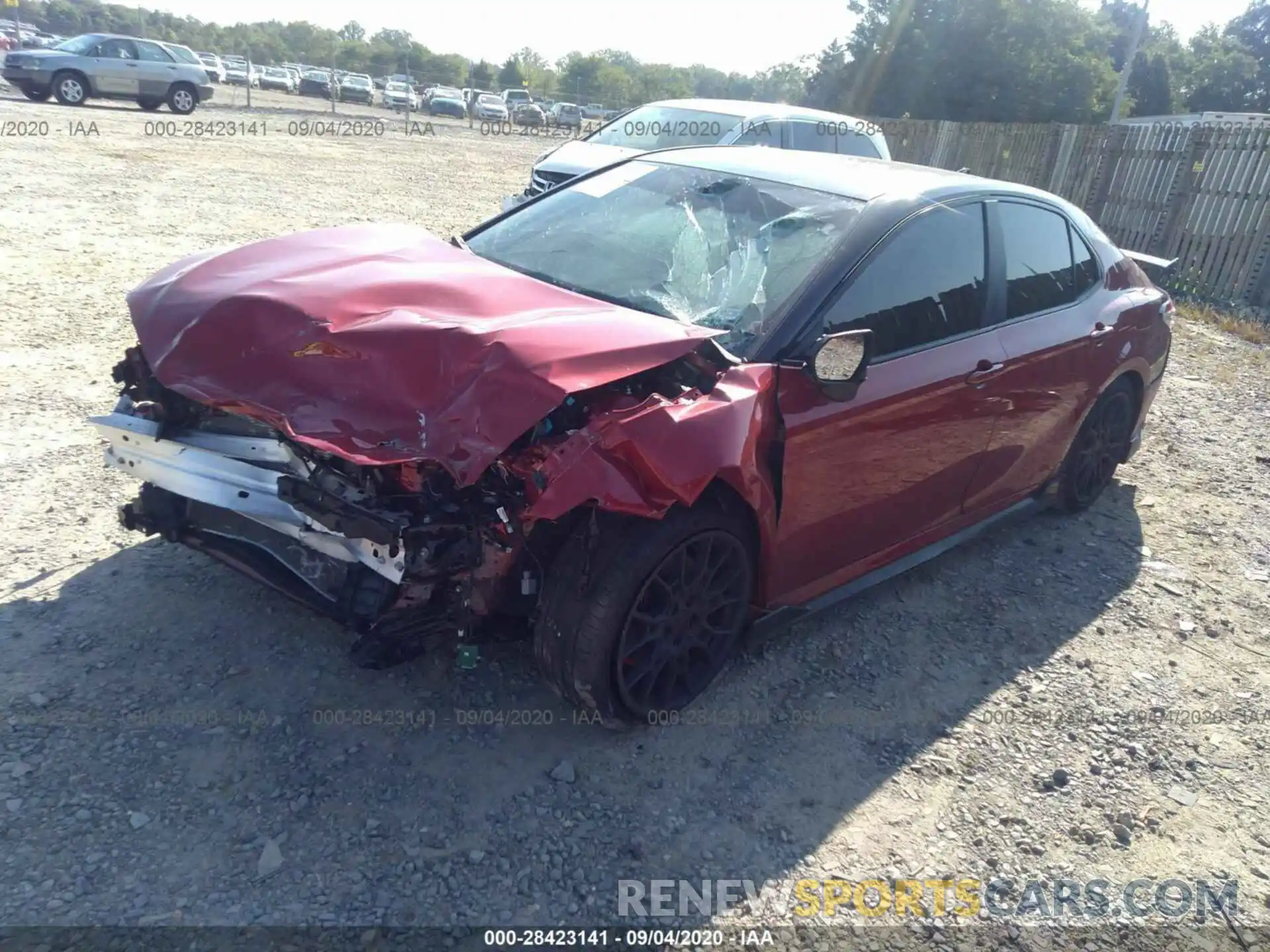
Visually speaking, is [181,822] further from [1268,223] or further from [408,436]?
[1268,223]

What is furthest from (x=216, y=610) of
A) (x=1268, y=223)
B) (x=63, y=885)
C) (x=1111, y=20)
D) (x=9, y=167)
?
(x=1111, y=20)

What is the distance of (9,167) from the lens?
11773mm

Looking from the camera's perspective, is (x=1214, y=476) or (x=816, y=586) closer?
(x=816, y=586)

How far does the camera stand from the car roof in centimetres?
363

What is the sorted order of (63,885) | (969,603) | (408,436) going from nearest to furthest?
(63,885)
(408,436)
(969,603)

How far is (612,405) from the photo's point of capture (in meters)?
2.77

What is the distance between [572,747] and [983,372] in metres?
2.20

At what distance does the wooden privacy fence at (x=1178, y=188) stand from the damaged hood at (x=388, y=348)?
38.3ft

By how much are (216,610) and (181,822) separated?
3.37 ft

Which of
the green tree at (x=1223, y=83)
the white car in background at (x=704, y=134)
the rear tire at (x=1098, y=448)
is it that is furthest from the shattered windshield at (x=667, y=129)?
the green tree at (x=1223, y=83)

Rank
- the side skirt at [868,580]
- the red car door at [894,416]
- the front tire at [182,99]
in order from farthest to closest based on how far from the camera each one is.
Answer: the front tire at [182,99]
the side skirt at [868,580]
the red car door at [894,416]

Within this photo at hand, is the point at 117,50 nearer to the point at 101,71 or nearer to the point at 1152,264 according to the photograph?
the point at 101,71

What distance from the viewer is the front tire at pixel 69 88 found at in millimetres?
21062

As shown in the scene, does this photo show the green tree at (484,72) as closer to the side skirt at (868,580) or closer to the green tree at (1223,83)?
the green tree at (1223,83)
